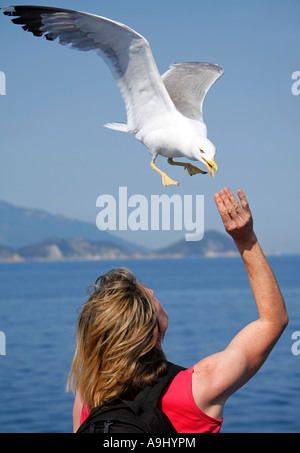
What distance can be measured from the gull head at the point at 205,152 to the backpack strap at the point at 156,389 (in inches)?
17.9

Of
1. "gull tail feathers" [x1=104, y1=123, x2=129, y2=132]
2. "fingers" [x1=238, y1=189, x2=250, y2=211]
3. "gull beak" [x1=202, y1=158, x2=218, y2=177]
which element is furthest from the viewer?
"gull tail feathers" [x1=104, y1=123, x2=129, y2=132]

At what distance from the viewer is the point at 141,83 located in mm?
2162

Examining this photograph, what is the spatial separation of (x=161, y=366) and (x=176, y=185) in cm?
47

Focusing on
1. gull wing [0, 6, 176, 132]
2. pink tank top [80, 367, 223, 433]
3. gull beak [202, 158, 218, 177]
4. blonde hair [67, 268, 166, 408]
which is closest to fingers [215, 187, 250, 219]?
gull beak [202, 158, 218, 177]

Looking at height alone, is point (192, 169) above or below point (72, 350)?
above

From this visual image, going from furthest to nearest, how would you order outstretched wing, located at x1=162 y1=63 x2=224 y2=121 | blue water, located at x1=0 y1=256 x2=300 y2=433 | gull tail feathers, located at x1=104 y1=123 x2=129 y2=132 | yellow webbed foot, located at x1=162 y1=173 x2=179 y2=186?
blue water, located at x1=0 y1=256 x2=300 y2=433, outstretched wing, located at x1=162 y1=63 x2=224 y2=121, gull tail feathers, located at x1=104 y1=123 x2=129 y2=132, yellow webbed foot, located at x1=162 y1=173 x2=179 y2=186

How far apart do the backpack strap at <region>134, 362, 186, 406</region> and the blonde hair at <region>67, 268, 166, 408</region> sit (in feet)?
0.04

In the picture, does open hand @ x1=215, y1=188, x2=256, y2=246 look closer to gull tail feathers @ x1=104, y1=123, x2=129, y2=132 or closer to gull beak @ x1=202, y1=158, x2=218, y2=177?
gull beak @ x1=202, y1=158, x2=218, y2=177

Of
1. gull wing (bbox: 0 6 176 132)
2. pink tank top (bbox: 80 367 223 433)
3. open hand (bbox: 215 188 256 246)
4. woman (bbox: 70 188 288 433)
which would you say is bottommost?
pink tank top (bbox: 80 367 223 433)

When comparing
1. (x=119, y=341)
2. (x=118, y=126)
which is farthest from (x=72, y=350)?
(x=118, y=126)

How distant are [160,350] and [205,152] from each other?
47cm

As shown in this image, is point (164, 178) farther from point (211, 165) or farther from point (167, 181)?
point (211, 165)

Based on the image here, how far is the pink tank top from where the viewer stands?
1.44m
